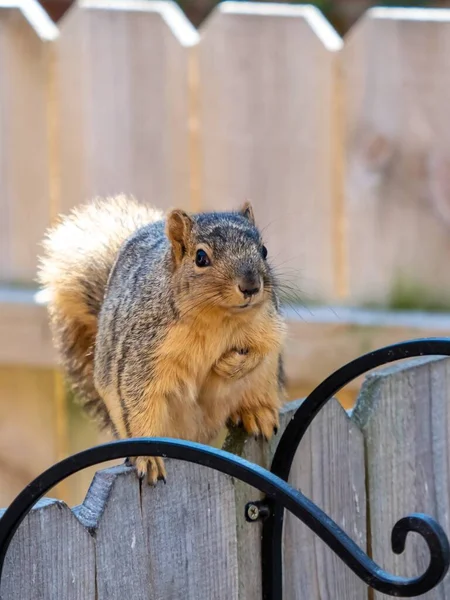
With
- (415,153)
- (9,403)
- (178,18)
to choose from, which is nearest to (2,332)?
(9,403)

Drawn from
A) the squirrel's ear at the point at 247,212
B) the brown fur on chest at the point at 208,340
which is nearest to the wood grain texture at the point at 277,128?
the squirrel's ear at the point at 247,212

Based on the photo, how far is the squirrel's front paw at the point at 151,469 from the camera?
1.00 metres

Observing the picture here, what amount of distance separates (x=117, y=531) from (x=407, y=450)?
0.41 metres

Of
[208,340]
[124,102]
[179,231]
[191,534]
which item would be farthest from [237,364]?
[124,102]

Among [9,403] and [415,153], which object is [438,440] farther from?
[9,403]

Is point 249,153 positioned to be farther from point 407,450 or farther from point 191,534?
point 191,534

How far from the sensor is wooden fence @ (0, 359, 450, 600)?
95 centimetres

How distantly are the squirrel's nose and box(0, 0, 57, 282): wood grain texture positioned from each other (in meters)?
1.01

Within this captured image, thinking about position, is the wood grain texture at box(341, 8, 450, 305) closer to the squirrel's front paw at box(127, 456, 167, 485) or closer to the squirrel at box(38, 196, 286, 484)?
the squirrel at box(38, 196, 286, 484)

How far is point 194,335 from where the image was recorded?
53.4 inches

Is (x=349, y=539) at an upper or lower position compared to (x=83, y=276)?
lower

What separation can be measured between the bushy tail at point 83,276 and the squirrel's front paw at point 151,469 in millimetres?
644

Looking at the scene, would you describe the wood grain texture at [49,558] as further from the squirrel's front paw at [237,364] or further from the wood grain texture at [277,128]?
the wood grain texture at [277,128]

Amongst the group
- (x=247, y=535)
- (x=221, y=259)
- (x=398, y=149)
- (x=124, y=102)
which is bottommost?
(x=247, y=535)
